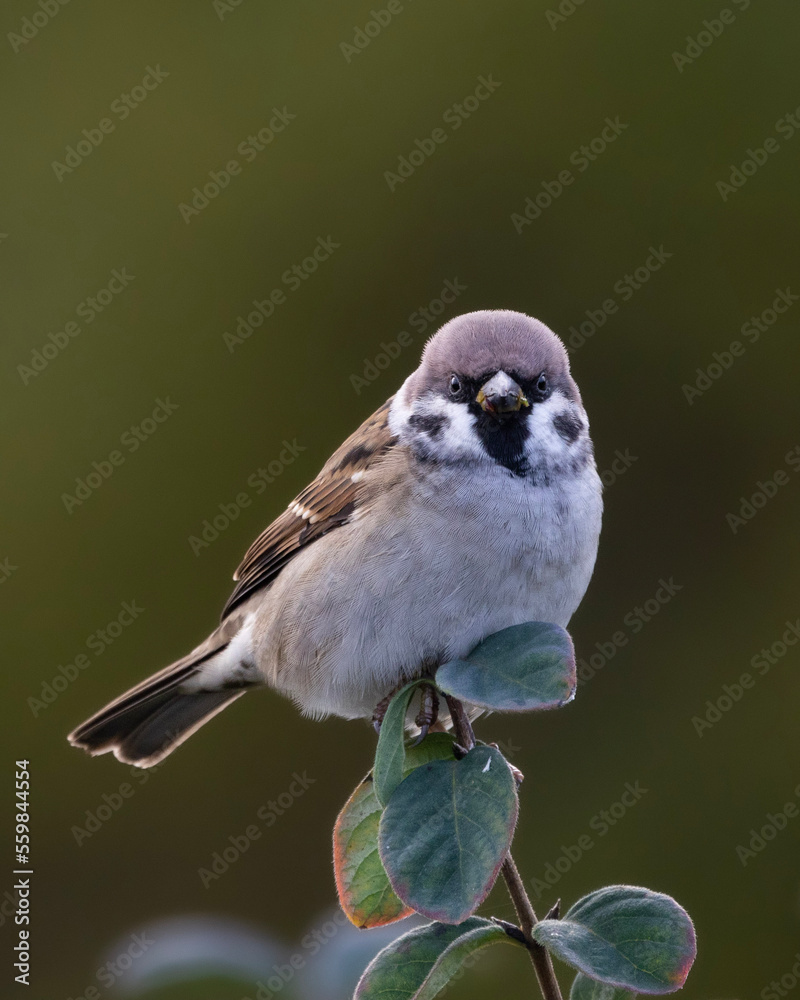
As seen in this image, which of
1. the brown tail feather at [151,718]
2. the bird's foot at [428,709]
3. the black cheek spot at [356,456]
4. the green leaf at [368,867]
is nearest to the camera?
the green leaf at [368,867]

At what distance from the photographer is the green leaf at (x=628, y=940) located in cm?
114

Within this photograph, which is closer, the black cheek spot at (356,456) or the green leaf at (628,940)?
the green leaf at (628,940)

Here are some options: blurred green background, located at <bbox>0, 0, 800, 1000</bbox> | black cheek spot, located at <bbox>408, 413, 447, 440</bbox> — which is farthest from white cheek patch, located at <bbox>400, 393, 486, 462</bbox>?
blurred green background, located at <bbox>0, 0, 800, 1000</bbox>

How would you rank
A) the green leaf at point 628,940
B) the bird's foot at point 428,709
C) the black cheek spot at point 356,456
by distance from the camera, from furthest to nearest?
the black cheek spot at point 356,456, the bird's foot at point 428,709, the green leaf at point 628,940

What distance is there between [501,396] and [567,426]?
0.67ft

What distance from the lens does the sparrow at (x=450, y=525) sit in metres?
1.94

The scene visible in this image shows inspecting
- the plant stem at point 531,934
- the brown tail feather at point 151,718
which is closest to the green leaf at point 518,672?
the plant stem at point 531,934

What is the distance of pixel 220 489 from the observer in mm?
4148

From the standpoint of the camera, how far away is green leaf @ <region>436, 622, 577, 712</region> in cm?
123

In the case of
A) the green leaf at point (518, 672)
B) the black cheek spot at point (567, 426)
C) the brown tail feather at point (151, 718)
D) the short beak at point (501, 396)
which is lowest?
the brown tail feather at point (151, 718)

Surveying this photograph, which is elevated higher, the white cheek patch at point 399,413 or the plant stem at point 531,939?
the white cheek patch at point 399,413

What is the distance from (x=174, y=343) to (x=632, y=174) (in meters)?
1.84

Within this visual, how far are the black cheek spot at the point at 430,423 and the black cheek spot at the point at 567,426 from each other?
21 cm

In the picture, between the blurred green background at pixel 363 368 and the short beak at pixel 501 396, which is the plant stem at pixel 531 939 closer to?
the short beak at pixel 501 396
